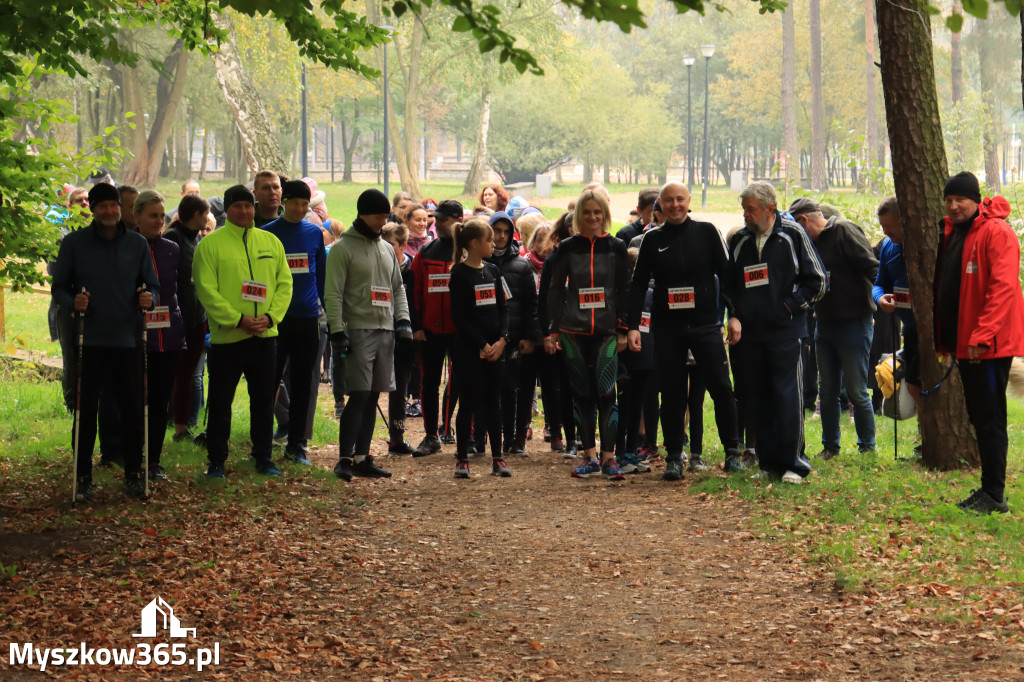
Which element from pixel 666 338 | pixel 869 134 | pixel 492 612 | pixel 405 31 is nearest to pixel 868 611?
pixel 492 612

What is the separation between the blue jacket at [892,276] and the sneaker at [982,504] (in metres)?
2.35

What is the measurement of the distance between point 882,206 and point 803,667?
18.5 ft

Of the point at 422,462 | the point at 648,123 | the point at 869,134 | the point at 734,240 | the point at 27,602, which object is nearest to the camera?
the point at 27,602

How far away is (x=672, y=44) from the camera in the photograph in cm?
8600

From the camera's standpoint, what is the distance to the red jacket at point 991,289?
7.45 meters

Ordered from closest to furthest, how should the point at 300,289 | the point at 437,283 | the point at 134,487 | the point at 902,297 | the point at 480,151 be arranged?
the point at 134,487 < the point at 300,289 < the point at 902,297 < the point at 437,283 < the point at 480,151

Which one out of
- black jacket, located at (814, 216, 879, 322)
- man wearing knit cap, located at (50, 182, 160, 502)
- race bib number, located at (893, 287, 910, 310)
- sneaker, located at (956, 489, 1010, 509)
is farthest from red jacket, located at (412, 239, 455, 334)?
sneaker, located at (956, 489, 1010, 509)

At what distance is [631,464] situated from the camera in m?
9.97

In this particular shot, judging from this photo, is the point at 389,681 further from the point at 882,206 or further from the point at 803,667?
the point at 882,206

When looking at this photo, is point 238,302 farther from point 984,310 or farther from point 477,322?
point 984,310

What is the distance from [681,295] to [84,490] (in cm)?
454

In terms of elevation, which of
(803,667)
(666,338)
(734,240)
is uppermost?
(734,240)

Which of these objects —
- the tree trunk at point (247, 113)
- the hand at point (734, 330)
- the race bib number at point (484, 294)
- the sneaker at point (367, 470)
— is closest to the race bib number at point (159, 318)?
the sneaker at point (367, 470)

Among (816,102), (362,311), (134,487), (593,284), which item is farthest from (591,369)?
(816,102)
